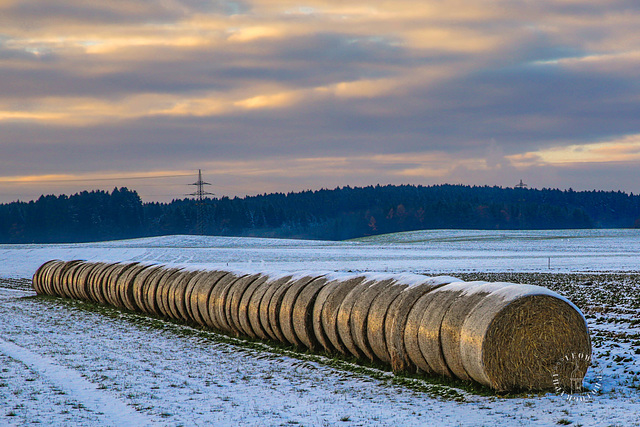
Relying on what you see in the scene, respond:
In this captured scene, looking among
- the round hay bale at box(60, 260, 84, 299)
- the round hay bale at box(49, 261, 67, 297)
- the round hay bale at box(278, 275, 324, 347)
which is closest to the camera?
the round hay bale at box(278, 275, 324, 347)

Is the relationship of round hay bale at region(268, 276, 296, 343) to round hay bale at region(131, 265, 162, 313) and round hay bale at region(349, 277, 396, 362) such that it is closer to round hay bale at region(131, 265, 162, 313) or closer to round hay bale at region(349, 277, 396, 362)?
round hay bale at region(349, 277, 396, 362)

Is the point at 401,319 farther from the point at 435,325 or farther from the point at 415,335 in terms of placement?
the point at 435,325

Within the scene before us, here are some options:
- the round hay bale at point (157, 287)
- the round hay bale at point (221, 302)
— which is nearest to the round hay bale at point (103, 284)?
the round hay bale at point (157, 287)

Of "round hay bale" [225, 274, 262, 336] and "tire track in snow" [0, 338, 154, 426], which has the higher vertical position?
"round hay bale" [225, 274, 262, 336]

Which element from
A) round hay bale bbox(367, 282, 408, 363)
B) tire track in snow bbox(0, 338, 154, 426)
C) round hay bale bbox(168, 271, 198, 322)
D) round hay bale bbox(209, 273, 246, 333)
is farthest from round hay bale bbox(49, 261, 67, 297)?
round hay bale bbox(367, 282, 408, 363)

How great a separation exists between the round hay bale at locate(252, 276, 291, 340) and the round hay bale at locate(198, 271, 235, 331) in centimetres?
213

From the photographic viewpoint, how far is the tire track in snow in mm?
9906

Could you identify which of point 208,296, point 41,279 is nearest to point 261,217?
point 41,279

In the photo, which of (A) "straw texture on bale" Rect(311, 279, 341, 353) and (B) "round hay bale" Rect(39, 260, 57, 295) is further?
(B) "round hay bale" Rect(39, 260, 57, 295)

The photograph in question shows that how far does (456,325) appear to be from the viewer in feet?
36.6

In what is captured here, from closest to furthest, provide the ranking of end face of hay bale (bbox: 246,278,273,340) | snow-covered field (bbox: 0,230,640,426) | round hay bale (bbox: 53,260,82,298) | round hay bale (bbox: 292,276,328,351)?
snow-covered field (bbox: 0,230,640,426) → round hay bale (bbox: 292,276,328,351) → end face of hay bale (bbox: 246,278,273,340) → round hay bale (bbox: 53,260,82,298)

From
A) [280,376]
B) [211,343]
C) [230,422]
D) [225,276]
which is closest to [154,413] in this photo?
[230,422]

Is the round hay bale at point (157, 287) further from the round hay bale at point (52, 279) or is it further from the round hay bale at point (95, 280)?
the round hay bale at point (52, 279)

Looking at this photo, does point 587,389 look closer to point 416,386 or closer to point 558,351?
point 558,351
